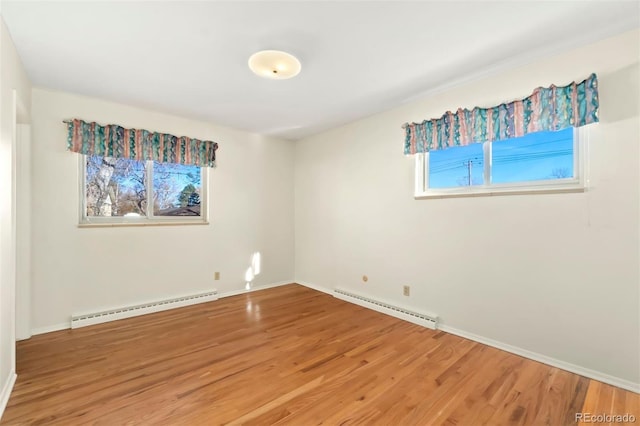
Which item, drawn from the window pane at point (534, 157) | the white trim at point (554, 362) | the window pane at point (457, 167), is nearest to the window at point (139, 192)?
the window pane at point (457, 167)

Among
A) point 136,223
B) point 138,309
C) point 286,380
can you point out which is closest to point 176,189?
point 136,223

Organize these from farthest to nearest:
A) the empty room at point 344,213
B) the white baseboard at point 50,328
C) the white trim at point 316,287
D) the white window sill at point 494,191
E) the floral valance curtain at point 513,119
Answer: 1. the white trim at point 316,287
2. the white baseboard at point 50,328
3. the white window sill at point 494,191
4. the floral valance curtain at point 513,119
5. the empty room at point 344,213

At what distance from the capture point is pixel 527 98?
2299mm

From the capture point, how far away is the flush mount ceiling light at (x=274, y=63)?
203 centimetres

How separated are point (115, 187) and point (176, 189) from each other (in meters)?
0.67

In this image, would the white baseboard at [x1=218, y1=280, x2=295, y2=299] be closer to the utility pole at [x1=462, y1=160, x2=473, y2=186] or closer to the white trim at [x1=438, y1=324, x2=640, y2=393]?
the white trim at [x1=438, y1=324, x2=640, y2=393]

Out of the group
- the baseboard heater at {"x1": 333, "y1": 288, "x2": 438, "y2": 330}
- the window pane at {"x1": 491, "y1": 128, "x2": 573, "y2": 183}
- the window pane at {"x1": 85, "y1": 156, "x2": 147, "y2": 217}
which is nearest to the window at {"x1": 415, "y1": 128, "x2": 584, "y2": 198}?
the window pane at {"x1": 491, "y1": 128, "x2": 573, "y2": 183}

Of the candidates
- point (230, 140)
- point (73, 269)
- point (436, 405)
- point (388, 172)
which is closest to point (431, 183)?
point (388, 172)

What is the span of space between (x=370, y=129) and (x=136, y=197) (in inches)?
121

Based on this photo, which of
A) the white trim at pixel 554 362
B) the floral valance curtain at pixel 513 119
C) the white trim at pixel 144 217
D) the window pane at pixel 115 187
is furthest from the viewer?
the window pane at pixel 115 187

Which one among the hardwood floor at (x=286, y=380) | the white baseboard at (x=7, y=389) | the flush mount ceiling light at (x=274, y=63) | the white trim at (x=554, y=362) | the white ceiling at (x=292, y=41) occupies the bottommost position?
the hardwood floor at (x=286, y=380)

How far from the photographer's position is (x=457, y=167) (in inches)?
114

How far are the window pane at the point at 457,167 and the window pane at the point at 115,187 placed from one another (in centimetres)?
351

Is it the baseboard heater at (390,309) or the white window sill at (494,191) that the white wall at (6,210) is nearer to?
the baseboard heater at (390,309)
